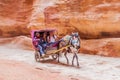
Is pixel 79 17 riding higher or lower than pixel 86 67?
higher

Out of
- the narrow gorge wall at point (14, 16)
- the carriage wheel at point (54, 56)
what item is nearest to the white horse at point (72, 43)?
the carriage wheel at point (54, 56)

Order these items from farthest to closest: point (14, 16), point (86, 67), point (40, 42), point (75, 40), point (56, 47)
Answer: point (14, 16)
point (40, 42)
point (56, 47)
point (75, 40)
point (86, 67)

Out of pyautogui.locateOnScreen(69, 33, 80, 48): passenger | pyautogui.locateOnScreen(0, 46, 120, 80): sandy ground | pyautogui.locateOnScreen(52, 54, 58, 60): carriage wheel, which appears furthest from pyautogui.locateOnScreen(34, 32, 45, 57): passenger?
pyautogui.locateOnScreen(69, 33, 80, 48): passenger

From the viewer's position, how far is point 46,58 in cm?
1284

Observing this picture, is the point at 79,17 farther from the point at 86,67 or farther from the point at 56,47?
the point at 86,67

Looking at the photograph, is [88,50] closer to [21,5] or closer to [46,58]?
[46,58]

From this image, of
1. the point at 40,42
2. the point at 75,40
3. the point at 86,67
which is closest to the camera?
the point at 86,67

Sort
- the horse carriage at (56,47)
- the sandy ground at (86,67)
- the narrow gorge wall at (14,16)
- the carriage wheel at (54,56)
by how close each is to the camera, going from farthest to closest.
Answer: the narrow gorge wall at (14,16) < the carriage wheel at (54,56) < the horse carriage at (56,47) < the sandy ground at (86,67)

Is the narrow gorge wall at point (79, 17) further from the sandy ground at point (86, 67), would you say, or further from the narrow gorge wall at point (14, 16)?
the sandy ground at point (86, 67)

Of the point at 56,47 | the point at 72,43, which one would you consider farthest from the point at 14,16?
the point at 72,43

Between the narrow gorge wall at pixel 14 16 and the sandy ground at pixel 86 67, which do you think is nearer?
the sandy ground at pixel 86 67

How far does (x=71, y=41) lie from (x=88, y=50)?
3.18 metres

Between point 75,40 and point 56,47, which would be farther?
point 56,47

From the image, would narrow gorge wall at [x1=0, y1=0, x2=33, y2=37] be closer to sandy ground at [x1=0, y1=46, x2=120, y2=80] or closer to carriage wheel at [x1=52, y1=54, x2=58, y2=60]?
sandy ground at [x1=0, y1=46, x2=120, y2=80]
